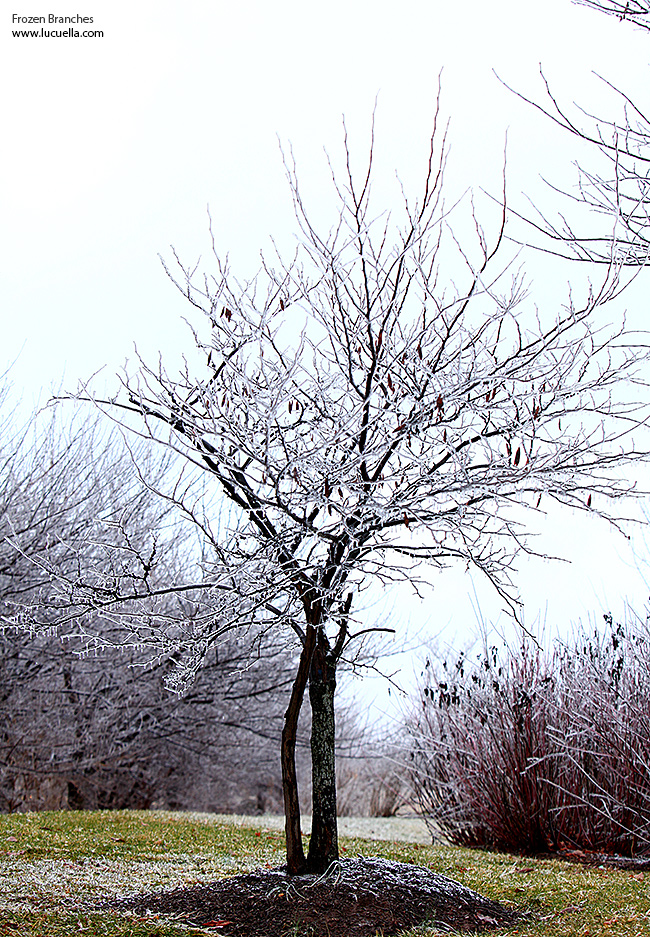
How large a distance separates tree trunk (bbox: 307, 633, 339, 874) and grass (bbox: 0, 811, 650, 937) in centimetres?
76

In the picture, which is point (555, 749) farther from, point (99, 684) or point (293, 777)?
point (99, 684)

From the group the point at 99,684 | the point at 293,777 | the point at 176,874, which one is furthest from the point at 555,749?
the point at 99,684

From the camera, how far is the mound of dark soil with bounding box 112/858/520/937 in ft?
14.2

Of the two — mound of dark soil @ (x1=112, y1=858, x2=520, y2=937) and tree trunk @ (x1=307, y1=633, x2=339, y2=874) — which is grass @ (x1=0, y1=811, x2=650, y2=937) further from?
tree trunk @ (x1=307, y1=633, x2=339, y2=874)

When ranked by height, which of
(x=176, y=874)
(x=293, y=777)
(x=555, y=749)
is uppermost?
(x=555, y=749)

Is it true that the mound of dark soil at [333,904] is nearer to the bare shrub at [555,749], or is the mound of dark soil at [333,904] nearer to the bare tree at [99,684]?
the bare shrub at [555,749]

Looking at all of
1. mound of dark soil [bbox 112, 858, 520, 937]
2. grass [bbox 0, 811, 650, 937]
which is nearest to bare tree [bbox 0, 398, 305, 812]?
grass [bbox 0, 811, 650, 937]

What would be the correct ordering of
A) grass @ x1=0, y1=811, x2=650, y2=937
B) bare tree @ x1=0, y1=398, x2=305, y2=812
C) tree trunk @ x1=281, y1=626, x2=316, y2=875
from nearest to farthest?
grass @ x1=0, y1=811, x2=650, y2=937
tree trunk @ x1=281, y1=626, x2=316, y2=875
bare tree @ x1=0, y1=398, x2=305, y2=812

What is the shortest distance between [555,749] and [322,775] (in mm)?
4489

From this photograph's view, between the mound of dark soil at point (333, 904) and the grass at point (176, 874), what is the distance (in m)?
0.18

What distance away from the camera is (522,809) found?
27.6ft

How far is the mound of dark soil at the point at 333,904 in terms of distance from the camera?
432 centimetres

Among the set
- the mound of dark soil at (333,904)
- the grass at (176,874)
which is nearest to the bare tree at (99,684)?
the grass at (176,874)

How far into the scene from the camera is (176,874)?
236 inches
